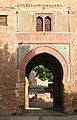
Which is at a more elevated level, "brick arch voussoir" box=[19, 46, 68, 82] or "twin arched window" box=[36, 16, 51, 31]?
"twin arched window" box=[36, 16, 51, 31]

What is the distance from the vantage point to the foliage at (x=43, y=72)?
1466 inches

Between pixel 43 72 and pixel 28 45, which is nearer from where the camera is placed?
pixel 28 45

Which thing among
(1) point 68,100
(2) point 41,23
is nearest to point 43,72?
(2) point 41,23

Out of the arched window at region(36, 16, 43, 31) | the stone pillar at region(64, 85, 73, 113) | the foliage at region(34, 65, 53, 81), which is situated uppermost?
the arched window at region(36, 16, 43, 31)

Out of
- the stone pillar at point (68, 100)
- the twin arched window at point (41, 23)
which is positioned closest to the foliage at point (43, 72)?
the twin arched window at point (41, 23)

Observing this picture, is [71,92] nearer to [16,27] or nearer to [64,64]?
[64,64]

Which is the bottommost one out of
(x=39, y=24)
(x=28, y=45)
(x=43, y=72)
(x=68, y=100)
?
(x=68, y=100)

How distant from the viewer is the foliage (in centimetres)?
3723

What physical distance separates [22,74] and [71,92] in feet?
7.51

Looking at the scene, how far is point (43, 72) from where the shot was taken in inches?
1494

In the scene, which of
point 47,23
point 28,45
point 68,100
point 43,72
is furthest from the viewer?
point 43,72

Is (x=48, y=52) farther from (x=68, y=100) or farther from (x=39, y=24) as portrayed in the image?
(x=68, y=100)

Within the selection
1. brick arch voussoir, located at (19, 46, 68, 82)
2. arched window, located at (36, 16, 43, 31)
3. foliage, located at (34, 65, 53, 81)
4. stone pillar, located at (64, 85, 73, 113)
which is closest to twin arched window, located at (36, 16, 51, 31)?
arched window, located at (36, 16, 43, 31)

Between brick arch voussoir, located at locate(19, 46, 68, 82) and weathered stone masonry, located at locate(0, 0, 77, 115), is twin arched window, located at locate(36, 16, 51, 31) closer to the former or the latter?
weathered stone masonry, located at locate(0, 0, 77, 115)
